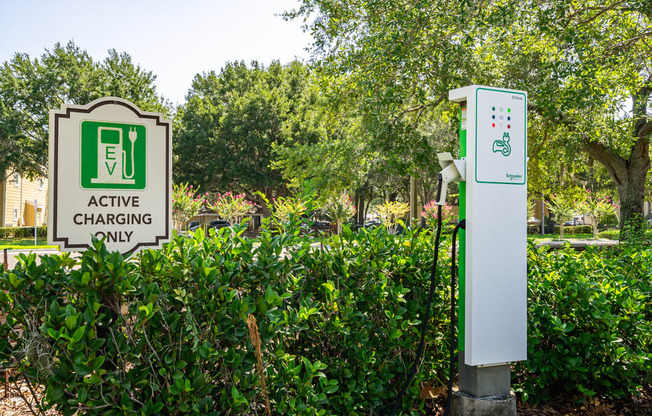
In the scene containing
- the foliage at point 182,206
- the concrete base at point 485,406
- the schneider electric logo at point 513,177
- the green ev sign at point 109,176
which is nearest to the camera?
the green ev sign at point 109,176

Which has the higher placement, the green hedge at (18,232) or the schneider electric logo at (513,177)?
the schneider electric logo at (513,177)

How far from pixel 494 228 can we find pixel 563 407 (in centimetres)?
141

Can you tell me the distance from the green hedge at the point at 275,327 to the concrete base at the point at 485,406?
0.24 m

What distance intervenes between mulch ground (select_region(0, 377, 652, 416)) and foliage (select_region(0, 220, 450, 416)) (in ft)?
1.04

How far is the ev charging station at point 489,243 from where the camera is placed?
3.00 metres

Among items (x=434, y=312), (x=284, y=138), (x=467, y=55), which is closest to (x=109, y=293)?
(x=434, y=312)

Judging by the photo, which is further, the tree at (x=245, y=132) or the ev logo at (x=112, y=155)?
the tree at (x=245, y=132)

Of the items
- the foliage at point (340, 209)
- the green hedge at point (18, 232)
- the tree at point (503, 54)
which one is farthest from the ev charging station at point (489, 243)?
the green hedge at point (18, 232)

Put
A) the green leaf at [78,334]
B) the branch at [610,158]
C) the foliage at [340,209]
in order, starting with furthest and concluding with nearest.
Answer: the foliage at [340,209] < the branch at [610,158] < the green leaf at [78,334]

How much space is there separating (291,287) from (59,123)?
1474 millimetres

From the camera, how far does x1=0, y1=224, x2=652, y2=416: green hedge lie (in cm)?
219

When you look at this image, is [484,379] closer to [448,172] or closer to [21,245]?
[448,172]

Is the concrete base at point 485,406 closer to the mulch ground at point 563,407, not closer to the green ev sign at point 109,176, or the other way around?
the mulch ground at point 563,407

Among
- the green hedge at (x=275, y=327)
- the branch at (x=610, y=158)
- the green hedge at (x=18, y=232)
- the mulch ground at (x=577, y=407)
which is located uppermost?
the branch at (x=610, y=158)
